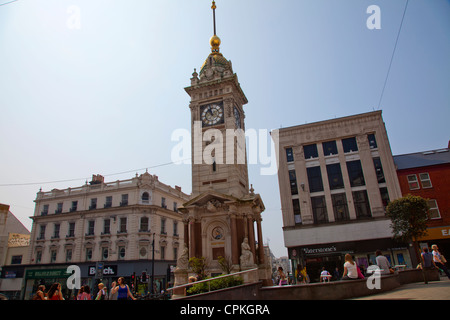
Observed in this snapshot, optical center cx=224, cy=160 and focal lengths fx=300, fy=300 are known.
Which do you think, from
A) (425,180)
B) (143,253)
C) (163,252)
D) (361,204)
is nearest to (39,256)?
(143,253)

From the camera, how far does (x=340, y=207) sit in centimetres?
3578

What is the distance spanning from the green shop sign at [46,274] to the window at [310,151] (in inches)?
1516

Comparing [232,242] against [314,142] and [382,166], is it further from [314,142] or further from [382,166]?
[382,166]

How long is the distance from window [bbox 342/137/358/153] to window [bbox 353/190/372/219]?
5426mm

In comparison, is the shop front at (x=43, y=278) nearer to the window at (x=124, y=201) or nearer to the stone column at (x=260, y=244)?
the window at (x=124, y=201)

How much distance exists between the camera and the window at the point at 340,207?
35.2 m

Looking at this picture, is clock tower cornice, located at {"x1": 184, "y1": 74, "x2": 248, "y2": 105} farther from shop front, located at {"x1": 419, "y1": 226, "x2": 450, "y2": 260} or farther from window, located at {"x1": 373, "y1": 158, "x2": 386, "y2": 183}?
shop front, located at {"x1": 419, "y1": 226, "x2": 450, "y2": 260}

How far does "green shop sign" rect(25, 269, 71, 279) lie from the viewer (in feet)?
147

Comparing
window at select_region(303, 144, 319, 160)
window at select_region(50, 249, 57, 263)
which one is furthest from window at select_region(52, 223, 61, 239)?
window at select_region(303, 144, 319, 160)

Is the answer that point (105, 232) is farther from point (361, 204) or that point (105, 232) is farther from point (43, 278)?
point (361, 204)

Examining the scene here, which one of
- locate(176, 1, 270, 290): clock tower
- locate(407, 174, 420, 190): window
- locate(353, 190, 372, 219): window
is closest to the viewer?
locate(176, 1, 270, 290): clock tower

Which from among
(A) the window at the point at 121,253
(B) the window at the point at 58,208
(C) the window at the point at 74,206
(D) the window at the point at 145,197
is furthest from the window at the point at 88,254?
(D) the window at the point at 145,197
